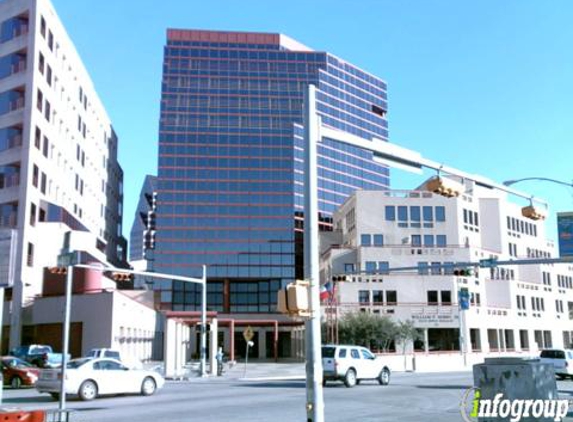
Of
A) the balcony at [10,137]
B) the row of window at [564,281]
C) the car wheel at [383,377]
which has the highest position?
the balcony at [10,137]

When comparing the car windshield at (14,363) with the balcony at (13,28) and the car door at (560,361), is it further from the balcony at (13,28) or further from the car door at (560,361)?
the balcony at (13,28)

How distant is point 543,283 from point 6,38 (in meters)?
61.3

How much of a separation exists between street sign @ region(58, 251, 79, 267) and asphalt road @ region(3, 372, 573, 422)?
5.72 meters

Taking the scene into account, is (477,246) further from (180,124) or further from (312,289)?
(312,289)

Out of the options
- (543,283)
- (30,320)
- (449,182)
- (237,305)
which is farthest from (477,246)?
(449,182)

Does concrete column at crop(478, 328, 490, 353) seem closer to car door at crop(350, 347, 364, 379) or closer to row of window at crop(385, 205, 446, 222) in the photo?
row of window at crop(385, 205, 446, 222)

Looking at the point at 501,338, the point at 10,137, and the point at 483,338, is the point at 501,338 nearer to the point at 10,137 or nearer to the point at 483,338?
the point at 483,338

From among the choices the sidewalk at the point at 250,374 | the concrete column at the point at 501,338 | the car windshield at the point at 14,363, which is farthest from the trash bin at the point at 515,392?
the concrete column at the point at 501,338

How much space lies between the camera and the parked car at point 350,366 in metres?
29.2

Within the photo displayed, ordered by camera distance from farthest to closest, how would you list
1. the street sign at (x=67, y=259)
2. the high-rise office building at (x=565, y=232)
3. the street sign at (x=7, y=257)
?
1. the high-rise office building at (x=565, y=232)
2. the street sign at (x=67, y=259)
3. the street sign at (x=7, y=257)

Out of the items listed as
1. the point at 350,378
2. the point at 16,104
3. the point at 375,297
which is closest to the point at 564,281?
the point at 375,297

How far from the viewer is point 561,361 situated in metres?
35.7

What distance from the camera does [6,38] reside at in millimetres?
57938

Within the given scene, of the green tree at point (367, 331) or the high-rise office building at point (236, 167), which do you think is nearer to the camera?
the green tree at point (367, 331)
